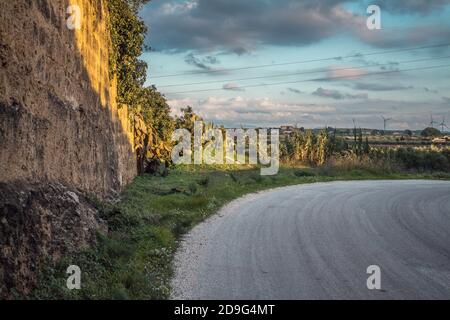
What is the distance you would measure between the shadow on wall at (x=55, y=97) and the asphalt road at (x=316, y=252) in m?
3.45

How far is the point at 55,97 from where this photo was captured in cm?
946

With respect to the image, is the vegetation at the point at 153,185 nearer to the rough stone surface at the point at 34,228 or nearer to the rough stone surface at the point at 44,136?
the rough stone surface at the point at 34,228

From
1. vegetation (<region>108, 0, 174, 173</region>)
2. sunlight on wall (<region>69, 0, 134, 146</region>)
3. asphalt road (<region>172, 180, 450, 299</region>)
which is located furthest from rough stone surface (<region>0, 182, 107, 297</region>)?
vegetation (<region>108, 0, 174, 173</region>)

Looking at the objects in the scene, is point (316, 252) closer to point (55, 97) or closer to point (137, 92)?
point (55, 97)

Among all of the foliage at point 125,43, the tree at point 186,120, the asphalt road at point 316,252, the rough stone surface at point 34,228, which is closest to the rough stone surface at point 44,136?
the rough stone surface at point 34,228

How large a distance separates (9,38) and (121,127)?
42.6ft

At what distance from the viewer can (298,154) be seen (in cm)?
4578

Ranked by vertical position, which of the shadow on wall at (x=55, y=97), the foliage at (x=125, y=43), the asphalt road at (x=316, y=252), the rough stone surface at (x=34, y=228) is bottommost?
the asphalt road at (x=316, y=252)

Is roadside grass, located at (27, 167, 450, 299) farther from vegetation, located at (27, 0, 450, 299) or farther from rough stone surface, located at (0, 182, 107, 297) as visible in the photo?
rough stone surface, located at (0, 182, 107, 297)

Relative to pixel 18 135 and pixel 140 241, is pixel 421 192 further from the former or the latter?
pixel 18 135

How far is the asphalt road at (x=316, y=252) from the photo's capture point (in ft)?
23.8

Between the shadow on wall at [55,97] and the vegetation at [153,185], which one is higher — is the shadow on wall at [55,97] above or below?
above

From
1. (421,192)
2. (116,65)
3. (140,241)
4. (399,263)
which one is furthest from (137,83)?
(399,263)

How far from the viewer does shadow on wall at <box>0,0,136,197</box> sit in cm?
706
